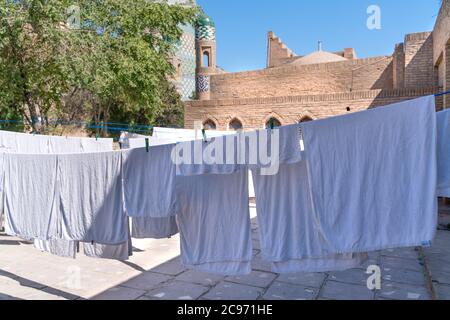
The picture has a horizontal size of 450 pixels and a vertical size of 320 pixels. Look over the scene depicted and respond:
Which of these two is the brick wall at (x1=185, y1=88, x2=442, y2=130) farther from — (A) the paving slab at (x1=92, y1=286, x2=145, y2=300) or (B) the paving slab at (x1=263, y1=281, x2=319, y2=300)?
(A) the paving slab at (x1=92, y1=286, x2=145, y2=300)

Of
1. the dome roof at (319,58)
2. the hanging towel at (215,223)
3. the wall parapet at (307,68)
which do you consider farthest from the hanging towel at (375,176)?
the dome roof at (319,58)

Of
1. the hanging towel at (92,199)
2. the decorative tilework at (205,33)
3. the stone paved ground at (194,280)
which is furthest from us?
the decorative tilework at (205,33)

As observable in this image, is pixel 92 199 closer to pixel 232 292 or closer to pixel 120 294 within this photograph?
pixel 120 294

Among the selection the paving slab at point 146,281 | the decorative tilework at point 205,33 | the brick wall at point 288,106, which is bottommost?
the paving slab at point 146,281

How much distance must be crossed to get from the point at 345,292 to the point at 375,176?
2234 millimetres

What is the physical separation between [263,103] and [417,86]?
21.6ft

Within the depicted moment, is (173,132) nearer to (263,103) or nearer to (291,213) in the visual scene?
(291,213)

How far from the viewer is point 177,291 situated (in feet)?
15.2

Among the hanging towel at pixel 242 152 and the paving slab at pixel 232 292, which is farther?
the paving slab at pixel 232 292

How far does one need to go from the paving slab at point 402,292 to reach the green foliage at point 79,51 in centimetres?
846

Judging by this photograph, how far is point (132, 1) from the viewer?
1331 cm

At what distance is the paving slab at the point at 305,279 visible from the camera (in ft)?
15.8

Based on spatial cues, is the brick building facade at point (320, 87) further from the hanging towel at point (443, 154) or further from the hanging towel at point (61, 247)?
the hanging towel at point (61, 247)
